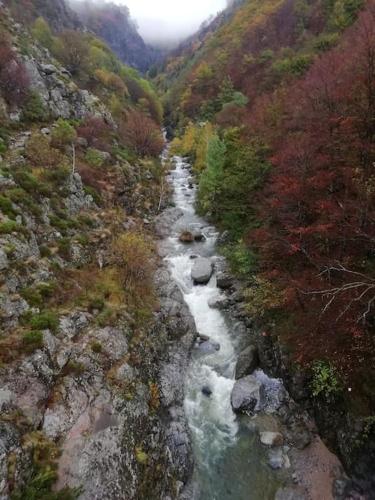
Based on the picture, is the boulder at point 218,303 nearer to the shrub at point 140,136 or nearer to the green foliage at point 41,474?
the green foliage at point 41,474

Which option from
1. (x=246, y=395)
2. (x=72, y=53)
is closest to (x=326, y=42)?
(x=72, y=53)

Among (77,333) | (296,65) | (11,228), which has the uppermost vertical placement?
(296,65)

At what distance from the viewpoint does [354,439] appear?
14.8m

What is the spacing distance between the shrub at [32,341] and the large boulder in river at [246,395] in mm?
11093

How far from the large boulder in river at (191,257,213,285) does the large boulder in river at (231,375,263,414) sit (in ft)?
37.3

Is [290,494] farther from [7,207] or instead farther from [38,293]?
[7,207]

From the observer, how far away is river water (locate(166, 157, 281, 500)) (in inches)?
606

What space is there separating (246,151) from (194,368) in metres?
23.0

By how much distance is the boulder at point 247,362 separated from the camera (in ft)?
67.8

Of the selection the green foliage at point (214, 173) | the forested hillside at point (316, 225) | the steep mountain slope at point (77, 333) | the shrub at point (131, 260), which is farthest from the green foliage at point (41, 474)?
the green foliage at point (214, 173)

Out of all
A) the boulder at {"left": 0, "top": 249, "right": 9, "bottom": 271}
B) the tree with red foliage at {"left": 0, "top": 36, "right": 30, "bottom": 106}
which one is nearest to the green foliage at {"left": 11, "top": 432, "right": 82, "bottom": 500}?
the boulder at {"left": 0, "top": 249, "right": 9, "bottom": 271}

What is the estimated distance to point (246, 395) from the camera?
62.2ft

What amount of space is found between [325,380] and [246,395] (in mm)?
4597

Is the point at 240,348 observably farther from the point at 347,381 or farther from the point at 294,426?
the point at 347,381
